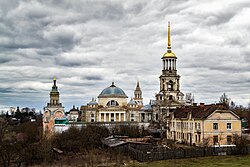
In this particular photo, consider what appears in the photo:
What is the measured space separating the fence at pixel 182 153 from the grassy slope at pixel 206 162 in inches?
32.7

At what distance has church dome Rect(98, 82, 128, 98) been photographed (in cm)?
7212

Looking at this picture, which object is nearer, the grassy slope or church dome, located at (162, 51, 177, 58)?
the grassy slope

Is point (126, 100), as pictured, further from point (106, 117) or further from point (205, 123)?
point (205, 123)

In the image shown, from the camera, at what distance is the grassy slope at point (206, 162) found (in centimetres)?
2588

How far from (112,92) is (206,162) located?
151 feet

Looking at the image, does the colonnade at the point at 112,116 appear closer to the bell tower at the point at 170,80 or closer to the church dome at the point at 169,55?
the bell tower at the point at 170,80

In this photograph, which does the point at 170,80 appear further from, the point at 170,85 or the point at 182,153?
the point at 182,153

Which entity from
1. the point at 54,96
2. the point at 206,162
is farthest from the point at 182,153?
the point at 54,96

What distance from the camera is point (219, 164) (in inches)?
1021

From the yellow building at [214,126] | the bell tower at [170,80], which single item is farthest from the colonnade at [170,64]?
the yellow building at [214,126]

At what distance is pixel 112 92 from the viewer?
72.4 m

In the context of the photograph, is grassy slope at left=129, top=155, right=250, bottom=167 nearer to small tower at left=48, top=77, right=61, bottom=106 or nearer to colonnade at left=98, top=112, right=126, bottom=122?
small tower at left=48, top=77, right=61, bottom=106

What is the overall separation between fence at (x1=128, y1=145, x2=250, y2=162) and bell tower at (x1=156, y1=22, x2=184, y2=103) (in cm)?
3627

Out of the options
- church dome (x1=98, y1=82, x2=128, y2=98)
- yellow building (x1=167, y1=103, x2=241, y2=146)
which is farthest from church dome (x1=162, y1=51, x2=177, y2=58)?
yellow building (x1=167, y1=103, x2=241, y2=146)
